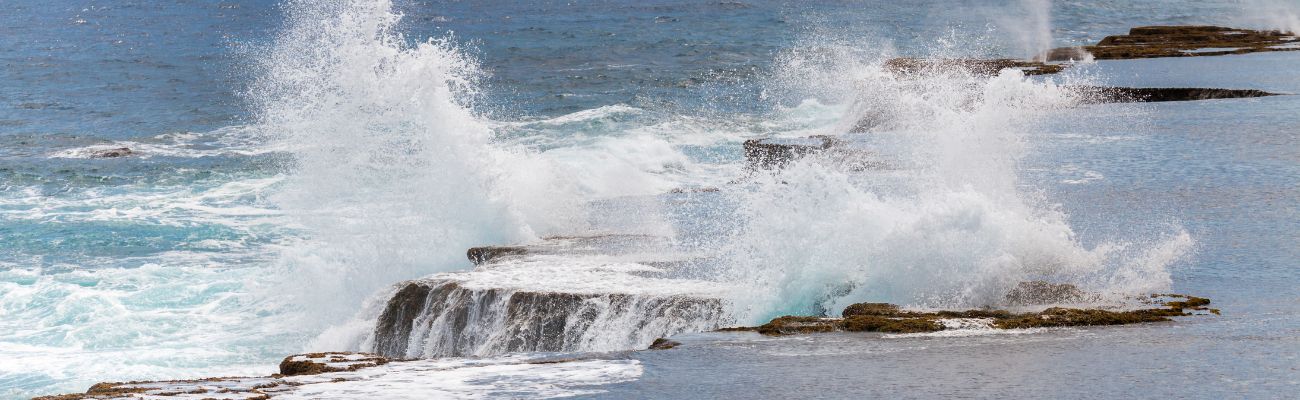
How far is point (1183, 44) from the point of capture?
2633 centimetres

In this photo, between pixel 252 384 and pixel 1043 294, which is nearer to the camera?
pixel 252 384

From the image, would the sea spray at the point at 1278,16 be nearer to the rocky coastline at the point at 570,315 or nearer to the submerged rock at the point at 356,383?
the rocky coastline at the point at 570,315

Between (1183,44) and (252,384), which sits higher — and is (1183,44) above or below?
above

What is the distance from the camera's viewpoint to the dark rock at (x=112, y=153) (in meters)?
23.3

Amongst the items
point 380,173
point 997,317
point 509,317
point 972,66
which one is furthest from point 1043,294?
point 972,66

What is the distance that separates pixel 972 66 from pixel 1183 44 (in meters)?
4.32

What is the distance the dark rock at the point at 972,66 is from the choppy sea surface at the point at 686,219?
753mm

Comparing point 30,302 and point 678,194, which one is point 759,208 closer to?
point 678,194

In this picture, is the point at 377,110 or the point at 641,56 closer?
the point at 377,110

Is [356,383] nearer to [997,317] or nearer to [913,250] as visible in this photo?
[997,317]

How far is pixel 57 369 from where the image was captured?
1072cm

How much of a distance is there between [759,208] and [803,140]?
22.0 ft

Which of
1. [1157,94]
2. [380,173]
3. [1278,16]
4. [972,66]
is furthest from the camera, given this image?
[1278,16]

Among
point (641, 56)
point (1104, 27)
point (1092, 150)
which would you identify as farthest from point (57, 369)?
point (1104, 27)
